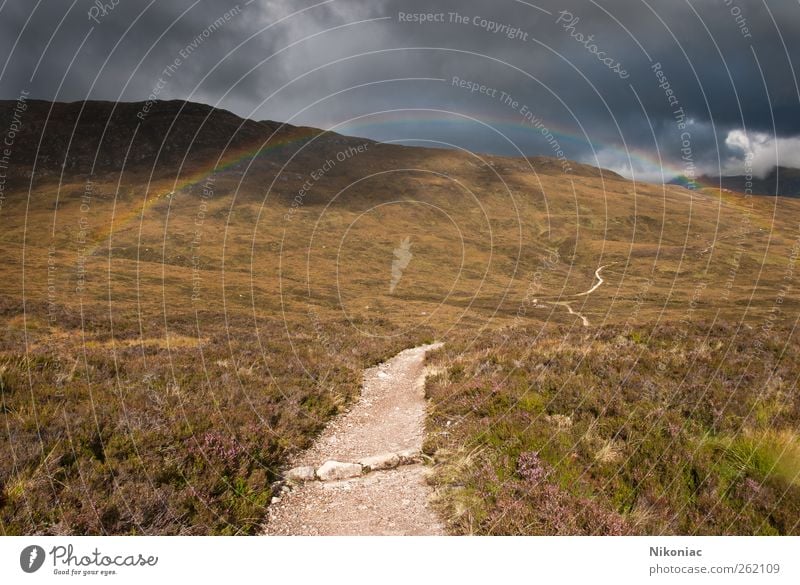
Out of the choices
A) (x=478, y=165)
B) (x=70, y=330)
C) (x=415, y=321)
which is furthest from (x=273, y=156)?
(x=70, y=330)

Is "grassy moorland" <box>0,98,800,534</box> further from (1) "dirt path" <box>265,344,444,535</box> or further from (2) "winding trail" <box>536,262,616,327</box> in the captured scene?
(2) "winding trail" <box>536,262,616,327</box>

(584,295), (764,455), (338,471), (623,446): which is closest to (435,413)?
(338,471)

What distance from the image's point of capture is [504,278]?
84.2 meters

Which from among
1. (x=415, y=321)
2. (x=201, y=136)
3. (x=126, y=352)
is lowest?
(x=415, y=321)

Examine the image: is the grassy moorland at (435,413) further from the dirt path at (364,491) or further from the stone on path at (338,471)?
the stone on path at (338,471)

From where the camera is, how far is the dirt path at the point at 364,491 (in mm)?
5805

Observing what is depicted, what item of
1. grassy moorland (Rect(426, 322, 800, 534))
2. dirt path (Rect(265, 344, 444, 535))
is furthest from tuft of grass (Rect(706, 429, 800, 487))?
dirt path (Rect(265, 344, 444, 535))

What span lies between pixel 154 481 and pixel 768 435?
815cm

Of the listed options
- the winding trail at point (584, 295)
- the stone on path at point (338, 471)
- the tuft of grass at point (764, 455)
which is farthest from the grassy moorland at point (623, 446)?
the winding trail at point (584, 295)

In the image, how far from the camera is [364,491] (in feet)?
22.2

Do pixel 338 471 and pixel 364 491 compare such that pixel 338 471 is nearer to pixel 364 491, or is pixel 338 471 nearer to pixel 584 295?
pixel 364 491

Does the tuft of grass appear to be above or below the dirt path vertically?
above

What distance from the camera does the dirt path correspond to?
229 inches
